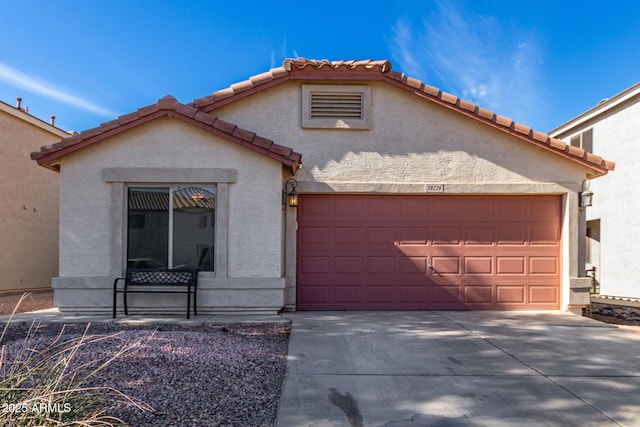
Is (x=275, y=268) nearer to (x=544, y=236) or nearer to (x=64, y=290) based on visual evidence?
(x=64, y=290)

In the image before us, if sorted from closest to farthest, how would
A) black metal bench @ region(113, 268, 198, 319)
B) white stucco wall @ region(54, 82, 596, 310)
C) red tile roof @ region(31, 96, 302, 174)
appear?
black metal bench @ region(113, 268, 198, 319)
red tile roof @ region(31, 96, 302, 174)
white stucco wall @ region(54, 82, 596, 310)

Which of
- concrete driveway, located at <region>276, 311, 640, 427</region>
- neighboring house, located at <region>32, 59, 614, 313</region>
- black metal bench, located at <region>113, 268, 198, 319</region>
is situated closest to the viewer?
concrete driveway, located at <region>276, 311, 640, 427</region>

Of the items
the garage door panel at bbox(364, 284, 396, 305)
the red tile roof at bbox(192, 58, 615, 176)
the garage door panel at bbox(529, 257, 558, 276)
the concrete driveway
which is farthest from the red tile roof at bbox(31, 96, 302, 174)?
the garage door panel at bbox(529, 257, 558, 276)

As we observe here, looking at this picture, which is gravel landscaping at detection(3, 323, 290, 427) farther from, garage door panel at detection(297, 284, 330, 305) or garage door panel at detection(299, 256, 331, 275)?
garage door panel at detection(299, 256, 331, 275)

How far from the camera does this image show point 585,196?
8.11 metres

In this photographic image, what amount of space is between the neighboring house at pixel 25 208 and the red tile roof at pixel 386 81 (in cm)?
723

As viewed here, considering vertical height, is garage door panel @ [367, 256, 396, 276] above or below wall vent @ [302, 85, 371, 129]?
below

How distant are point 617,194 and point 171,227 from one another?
13128 millimetres

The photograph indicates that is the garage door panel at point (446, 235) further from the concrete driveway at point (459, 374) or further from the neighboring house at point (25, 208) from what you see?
the neighboring house at point (25, 208)

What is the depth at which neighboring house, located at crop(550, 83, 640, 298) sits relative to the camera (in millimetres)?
12141

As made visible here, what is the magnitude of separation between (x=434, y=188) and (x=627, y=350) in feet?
13.4

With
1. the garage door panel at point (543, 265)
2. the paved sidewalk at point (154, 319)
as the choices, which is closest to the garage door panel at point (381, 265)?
the paved sidewalk at point (154, 319)

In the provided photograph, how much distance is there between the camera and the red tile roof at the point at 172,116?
7.44 meters

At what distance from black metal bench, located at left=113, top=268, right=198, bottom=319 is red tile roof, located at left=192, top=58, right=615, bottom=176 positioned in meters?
3.31
